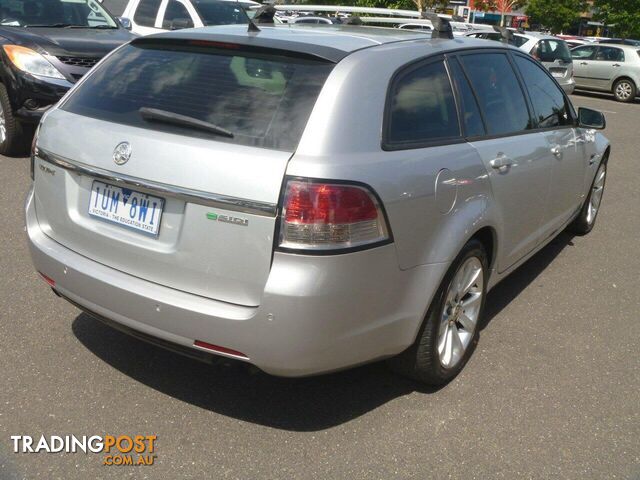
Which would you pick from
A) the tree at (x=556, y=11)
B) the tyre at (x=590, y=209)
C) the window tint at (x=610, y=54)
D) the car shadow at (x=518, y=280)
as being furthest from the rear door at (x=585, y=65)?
the tree at (x=556, y=11)

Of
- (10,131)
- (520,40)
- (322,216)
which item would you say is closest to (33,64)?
(10,131)

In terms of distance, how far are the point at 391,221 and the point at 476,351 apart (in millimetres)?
1480

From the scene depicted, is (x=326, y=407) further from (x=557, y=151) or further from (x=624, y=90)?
(x=624, y=90)

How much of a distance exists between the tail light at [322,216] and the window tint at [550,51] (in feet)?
52.9

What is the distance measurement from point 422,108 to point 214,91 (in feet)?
3.21

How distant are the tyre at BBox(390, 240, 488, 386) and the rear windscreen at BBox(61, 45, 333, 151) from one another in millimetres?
1087

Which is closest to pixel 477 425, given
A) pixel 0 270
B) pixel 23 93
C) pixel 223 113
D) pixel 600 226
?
pixel 223 113

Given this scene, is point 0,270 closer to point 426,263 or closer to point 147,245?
point 147,245

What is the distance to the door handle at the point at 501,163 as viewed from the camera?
384cm

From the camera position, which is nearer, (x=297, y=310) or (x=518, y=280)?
(x=297, y=310)

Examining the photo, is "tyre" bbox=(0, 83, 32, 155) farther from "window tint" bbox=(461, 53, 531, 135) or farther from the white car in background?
"window tint" bbox=(461, 53, 531, 135)

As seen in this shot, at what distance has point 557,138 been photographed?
16.0 ft

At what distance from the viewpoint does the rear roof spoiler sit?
10.3ft

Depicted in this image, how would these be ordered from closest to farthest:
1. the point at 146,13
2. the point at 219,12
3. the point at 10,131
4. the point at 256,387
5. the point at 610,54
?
the point at 256,387, the point at 10,131, the point at 146,13, the point at 219,12, the point at 610,54
